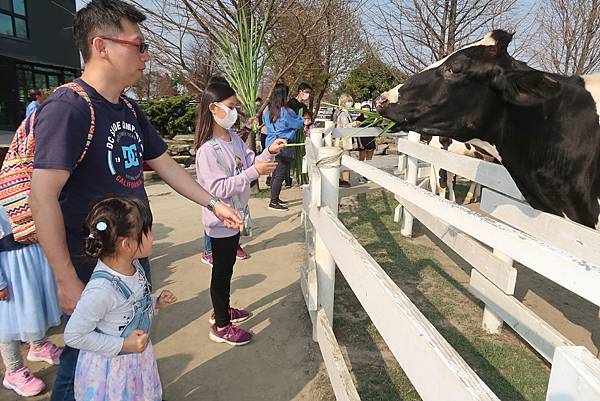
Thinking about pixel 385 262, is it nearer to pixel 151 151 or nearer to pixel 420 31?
pixel 151 151

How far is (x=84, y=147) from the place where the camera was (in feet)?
4.94

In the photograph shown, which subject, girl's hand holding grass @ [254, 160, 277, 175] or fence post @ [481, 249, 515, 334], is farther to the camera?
fence post @ [481, 249, 515, 334]

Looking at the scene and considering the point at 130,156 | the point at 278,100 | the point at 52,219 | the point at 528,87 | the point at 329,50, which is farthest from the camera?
the point at 329,50

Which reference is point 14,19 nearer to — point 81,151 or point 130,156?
point 130,156

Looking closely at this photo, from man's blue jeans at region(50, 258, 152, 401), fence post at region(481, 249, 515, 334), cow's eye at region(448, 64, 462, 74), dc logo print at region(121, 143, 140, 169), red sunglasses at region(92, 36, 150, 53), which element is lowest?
fence post at region(481, 249, 515, 334)

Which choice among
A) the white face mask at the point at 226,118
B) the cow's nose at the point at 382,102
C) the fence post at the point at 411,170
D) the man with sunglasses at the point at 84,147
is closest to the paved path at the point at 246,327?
the man with sunglasses at the point at 84,147

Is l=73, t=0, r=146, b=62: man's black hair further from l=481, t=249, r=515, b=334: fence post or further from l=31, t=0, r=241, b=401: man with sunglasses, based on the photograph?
l=481, t=249, r=515, b=334: fence post

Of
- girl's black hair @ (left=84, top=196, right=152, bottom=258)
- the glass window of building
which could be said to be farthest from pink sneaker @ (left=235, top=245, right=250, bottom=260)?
the glass window of building

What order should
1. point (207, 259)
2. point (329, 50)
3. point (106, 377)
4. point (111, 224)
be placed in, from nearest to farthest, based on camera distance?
point (111, 224), point (106, 377), point (207, 259), point (329, 50)

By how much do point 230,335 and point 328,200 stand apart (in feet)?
3.71

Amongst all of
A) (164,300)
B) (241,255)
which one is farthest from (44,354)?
(241,255)

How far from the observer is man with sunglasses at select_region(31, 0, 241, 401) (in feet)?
4.58

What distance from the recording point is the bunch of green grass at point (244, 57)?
6055 mm

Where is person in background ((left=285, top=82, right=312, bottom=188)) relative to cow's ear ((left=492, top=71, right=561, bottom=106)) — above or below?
above
